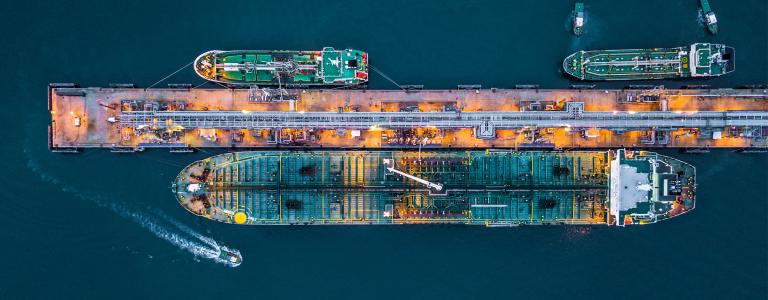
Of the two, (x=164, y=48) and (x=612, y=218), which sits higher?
(x=164, y=48)

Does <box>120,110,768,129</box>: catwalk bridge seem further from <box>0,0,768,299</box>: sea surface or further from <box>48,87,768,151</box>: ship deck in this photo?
<box>0,0,768,299</box>: sea surface

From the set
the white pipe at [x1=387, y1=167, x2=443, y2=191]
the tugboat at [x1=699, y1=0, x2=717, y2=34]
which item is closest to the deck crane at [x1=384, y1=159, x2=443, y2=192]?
the white pipe at [x1=387, y1=167, x2=443, y2=191]

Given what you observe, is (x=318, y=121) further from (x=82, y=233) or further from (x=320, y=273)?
(x=82, y=233)

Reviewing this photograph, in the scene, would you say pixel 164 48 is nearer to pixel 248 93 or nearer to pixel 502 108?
pixel 248 93

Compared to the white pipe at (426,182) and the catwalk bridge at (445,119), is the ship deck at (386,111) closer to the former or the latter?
the catwalk bridge at (445,119)

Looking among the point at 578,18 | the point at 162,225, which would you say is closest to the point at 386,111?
the point at 578,18

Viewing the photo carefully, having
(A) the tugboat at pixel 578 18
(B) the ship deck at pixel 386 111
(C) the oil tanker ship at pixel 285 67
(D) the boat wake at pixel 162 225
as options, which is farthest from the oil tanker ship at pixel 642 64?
(D) the boat wake at pixel 162 225

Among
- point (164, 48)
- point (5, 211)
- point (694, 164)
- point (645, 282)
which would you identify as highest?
point (164, 48)

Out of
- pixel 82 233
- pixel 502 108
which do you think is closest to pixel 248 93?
pixel 82 233
